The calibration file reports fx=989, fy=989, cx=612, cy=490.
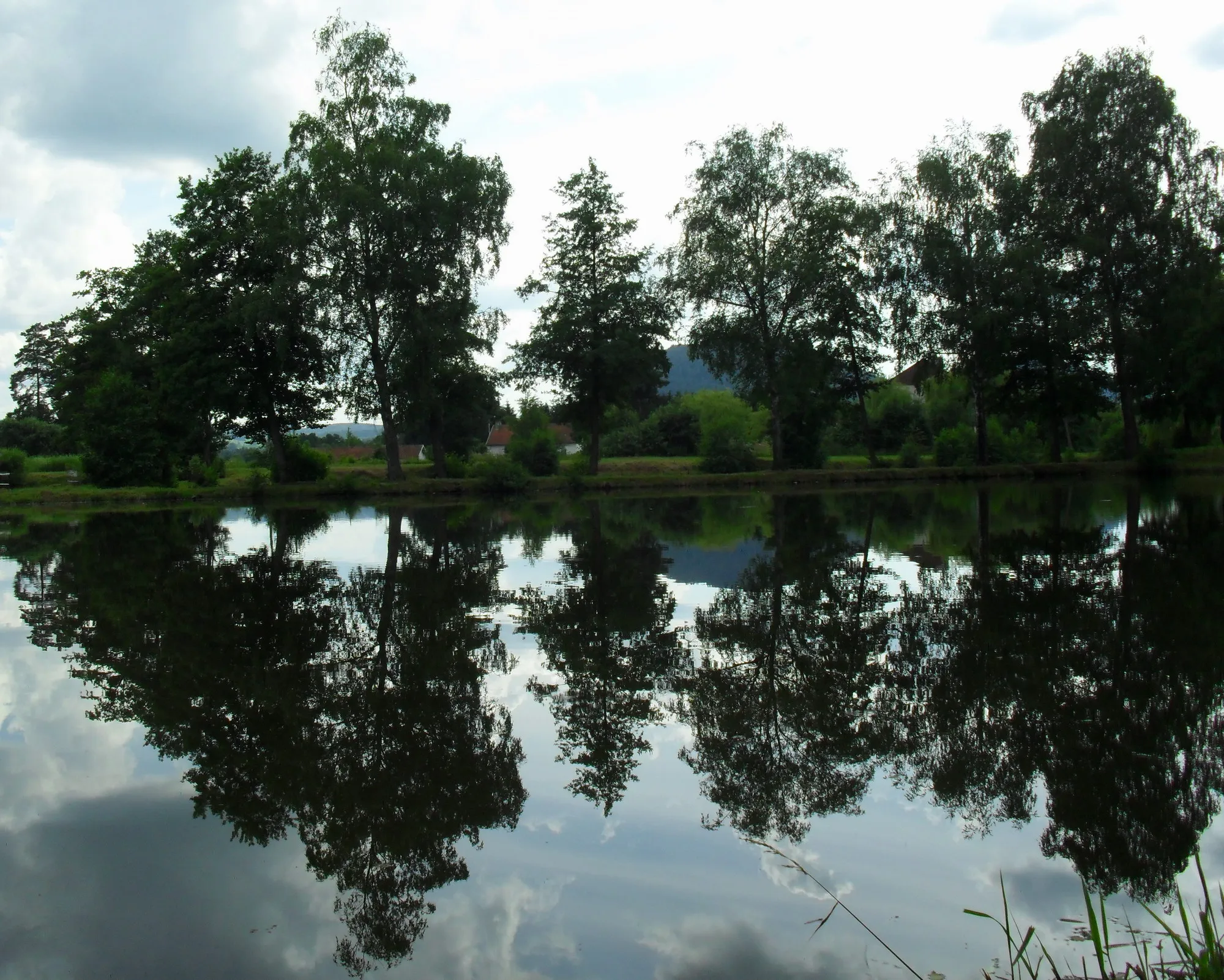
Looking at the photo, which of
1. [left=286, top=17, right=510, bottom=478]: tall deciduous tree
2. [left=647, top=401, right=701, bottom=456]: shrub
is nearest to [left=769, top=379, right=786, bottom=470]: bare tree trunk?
[left=286, top=17, right=510, bottom=478]: tall deciduous tree

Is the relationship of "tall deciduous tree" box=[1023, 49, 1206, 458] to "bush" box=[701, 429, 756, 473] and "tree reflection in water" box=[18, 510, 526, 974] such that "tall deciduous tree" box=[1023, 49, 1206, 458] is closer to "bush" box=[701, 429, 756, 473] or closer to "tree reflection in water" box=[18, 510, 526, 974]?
"bush" box=[701, 429, 756, 473]

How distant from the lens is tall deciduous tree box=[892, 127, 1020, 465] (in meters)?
39.0

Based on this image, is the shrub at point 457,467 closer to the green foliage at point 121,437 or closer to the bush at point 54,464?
the green foliage at point 121,437

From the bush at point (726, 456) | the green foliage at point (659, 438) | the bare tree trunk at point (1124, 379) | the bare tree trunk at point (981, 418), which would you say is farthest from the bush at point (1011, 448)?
the green foliage at point (659, 438)

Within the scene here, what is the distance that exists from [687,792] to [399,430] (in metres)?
36.6

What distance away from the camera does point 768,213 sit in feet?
133

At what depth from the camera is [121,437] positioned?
34.7m

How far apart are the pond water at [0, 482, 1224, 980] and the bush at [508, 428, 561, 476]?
30457mm

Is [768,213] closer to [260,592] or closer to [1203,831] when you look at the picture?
[260,592]

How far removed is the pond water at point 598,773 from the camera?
134 inches

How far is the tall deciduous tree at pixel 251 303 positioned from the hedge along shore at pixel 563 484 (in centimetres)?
316

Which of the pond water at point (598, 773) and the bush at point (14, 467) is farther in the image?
the bush at point (14, 467)

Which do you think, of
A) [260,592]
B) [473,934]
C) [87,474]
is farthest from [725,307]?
[473,934]

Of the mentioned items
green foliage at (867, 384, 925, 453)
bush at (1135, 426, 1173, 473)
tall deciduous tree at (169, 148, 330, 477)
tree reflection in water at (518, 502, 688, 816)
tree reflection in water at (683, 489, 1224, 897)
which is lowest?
tree reflection in water at (518, 502, 688, 816)
